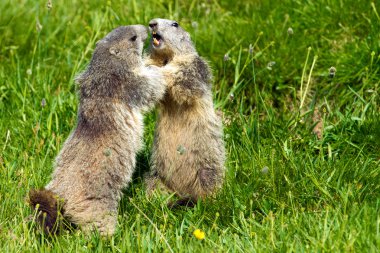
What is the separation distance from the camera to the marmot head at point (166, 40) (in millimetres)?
5676

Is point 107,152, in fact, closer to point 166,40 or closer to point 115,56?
point 115,56

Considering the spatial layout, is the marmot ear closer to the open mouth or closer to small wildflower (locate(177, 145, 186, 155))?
the open mouth

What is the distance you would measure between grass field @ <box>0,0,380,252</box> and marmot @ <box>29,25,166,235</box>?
0.19 m

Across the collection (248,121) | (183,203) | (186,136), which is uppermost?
(186,136)

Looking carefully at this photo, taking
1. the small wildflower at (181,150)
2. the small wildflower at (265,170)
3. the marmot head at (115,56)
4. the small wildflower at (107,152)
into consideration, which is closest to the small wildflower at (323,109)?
the small wildflower at (265,170)

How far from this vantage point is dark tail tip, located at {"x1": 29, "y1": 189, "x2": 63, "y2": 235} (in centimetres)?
476

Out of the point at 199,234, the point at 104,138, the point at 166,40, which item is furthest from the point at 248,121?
the point at 199,234

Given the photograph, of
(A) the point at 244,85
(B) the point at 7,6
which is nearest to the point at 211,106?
(A) the point at 244,85

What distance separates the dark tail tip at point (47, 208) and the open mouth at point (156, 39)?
1482mm

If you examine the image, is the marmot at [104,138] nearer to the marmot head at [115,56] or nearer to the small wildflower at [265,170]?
the marmot head at [115,56]

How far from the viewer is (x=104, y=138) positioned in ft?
16.8

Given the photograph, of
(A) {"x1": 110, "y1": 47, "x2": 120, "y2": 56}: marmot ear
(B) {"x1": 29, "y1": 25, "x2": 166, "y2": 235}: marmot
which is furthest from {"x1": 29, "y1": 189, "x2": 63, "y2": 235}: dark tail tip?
(A) {"x1": 110, "y1": 47, "x2": 120, "y2": 56}: marmot ear

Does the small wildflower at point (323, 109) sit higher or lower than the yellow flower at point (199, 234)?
lower

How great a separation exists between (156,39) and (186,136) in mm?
768
